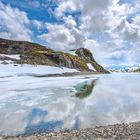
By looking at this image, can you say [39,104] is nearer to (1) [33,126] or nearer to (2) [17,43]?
(1) [33,126]

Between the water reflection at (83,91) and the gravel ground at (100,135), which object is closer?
the gravel ground at (100,135)

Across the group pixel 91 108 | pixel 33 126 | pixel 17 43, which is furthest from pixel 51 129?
pixel 17 43

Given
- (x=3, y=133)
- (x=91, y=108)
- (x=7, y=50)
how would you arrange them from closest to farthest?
1. (x=3, y=133)
2. (x=91, y=108)
3. (x=7, y=50)

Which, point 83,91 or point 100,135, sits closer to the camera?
point 100,135

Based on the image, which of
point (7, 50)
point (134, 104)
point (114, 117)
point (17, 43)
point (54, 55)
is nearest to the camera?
point (114, 117)

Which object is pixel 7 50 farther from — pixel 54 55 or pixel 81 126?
pixel 81 126

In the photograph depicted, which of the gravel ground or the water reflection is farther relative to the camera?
the water reflection

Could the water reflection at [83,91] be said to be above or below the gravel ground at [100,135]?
above

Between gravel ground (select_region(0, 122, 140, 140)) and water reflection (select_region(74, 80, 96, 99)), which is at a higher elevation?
water reflection (select_region(74, 80, 96, 99))

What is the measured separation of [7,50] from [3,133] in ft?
560

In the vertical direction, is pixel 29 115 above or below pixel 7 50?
below

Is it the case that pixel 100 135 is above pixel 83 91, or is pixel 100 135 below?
below

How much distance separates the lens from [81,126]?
19547 millimetres

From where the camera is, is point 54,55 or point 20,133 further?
point 54,55
